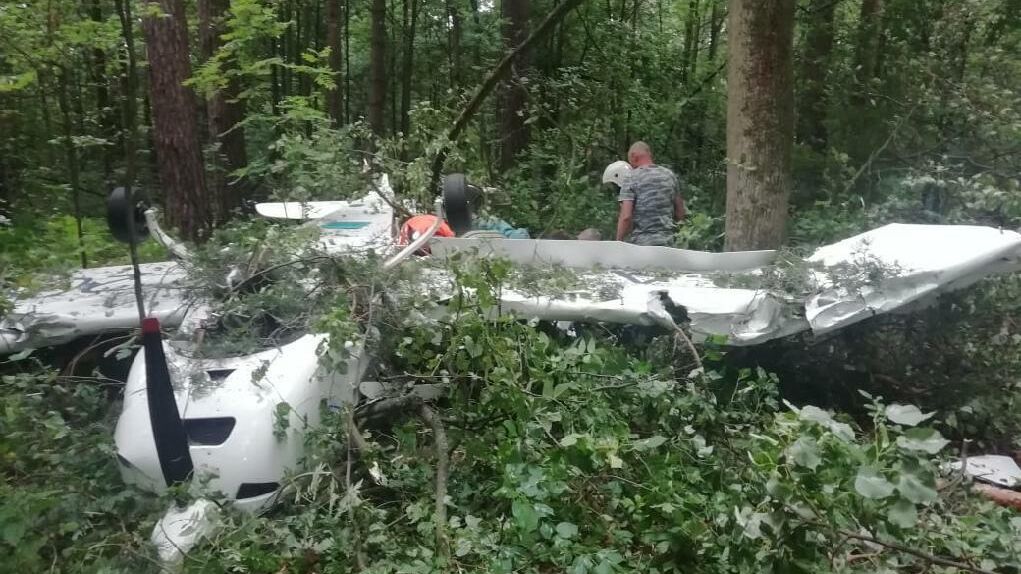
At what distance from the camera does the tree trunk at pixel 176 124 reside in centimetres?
761

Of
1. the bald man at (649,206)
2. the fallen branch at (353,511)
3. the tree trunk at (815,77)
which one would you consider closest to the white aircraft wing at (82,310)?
the fallen branch at (353,511)

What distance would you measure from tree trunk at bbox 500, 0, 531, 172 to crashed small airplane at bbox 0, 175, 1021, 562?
544 centimetres

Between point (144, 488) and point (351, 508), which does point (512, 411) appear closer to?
point (351, 508)

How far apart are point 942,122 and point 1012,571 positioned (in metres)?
6.35

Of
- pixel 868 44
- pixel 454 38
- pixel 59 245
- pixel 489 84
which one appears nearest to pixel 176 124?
pixel 59 245

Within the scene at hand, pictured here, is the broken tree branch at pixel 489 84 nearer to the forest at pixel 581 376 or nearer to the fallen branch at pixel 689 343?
the forest at pixel 581 376

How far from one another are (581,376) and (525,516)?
110 centimetres

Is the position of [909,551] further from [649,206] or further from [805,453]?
[649,206]

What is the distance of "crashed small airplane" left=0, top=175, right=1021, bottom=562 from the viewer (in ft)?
11.3

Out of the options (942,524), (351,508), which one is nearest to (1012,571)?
(942,524)

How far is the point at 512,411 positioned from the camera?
12.9ft

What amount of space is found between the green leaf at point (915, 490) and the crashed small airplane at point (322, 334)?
5.71 feet

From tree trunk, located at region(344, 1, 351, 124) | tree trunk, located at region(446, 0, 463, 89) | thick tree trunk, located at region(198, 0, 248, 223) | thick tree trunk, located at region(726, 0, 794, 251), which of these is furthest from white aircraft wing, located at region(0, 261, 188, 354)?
tree trunk, located at region(344, 1, 351, 124)

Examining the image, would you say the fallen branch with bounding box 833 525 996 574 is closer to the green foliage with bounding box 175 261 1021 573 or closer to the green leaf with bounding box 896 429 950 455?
the green foliage with bounding box 175 261 1021 573
